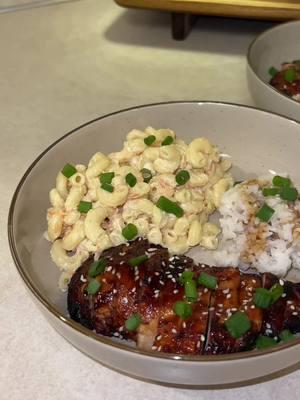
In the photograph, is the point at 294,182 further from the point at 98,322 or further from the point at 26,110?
the point at 26,110

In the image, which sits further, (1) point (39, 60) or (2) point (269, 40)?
(1) point (39, 60)

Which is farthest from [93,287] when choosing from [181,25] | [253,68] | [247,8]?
[181,25]

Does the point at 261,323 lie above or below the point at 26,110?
above

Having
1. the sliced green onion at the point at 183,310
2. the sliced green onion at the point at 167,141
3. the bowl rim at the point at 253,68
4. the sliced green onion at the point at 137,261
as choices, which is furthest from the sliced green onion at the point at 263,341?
the bowl rim at the point at 253,68

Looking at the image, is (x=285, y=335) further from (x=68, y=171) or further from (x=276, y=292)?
(x=68, y=171)

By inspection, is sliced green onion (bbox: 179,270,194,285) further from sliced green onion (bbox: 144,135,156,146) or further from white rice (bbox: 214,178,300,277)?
sliced green onion (bbox: 144,135,156,146)

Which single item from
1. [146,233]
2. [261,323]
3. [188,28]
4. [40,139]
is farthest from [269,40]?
[261,323]

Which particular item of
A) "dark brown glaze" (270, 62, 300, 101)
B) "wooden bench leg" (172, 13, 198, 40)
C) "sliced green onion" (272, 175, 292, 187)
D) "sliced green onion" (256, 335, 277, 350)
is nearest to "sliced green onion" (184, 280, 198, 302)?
"sliced green onion" (256, 335, 277, 350)
